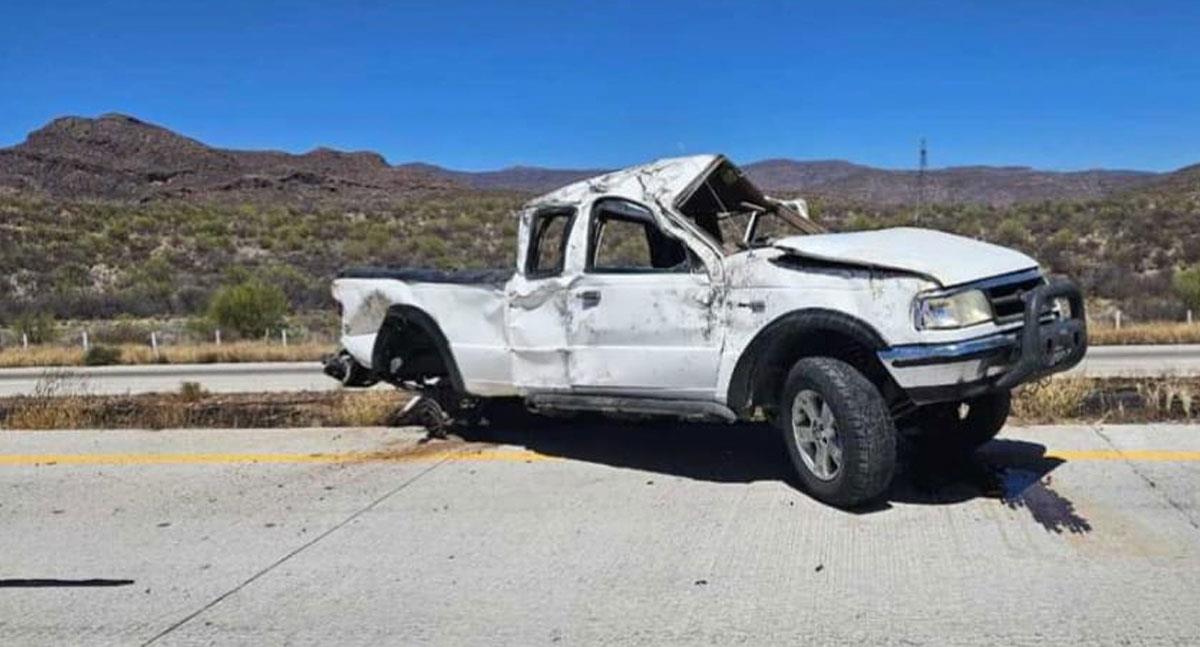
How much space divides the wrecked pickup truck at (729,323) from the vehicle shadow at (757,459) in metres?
0.28

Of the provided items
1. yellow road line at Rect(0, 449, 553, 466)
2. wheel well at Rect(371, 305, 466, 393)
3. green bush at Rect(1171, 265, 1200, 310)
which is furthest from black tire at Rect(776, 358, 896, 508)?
green bush at Rect(1171, 265, 1200, 310)

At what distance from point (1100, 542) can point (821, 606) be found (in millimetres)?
1669

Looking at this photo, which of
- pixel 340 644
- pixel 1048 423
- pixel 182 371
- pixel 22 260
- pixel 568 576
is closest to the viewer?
pixel 340 644

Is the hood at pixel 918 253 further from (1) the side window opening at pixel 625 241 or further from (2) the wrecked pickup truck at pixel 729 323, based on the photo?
(1) the side window opening at pixel 625 241

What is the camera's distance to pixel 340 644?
4898 mm

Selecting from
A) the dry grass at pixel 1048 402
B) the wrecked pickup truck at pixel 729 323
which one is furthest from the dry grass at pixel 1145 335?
the wrecked pickup truck at pixel 729 323

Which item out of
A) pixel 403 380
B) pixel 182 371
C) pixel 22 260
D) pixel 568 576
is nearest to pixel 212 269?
pixel 22 260

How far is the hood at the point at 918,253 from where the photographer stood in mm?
6359

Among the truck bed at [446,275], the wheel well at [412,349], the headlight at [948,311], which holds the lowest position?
the wheel well at [412,349]

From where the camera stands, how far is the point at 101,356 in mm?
27500

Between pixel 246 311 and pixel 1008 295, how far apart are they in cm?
2931

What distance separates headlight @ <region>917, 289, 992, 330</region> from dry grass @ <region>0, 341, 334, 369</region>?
20.1m

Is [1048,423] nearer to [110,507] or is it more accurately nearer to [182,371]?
[110,507]

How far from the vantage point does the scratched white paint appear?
21.3ft
